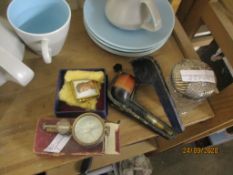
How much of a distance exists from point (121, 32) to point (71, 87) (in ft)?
0.50

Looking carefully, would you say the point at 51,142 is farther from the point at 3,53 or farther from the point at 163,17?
the point at 163,17

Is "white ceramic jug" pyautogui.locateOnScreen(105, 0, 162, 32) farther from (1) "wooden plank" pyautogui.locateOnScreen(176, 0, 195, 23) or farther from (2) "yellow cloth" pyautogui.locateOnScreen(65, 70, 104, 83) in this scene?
(1) "wooden plank" pyautogui.locateOnScreen(176, 0, 195, 23)

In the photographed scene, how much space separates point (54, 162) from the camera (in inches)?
19.2

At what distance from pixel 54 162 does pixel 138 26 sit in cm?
29

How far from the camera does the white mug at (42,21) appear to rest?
0.48m

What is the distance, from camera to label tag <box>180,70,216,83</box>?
0.53m

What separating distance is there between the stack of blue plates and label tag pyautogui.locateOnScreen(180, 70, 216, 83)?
84 mm

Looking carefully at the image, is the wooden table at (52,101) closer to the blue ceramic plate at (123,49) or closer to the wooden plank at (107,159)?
the blue ceramic plate at (123,49)

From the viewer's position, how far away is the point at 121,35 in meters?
0.57

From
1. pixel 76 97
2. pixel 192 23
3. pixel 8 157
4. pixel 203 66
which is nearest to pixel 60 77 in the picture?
pixel 76 97
